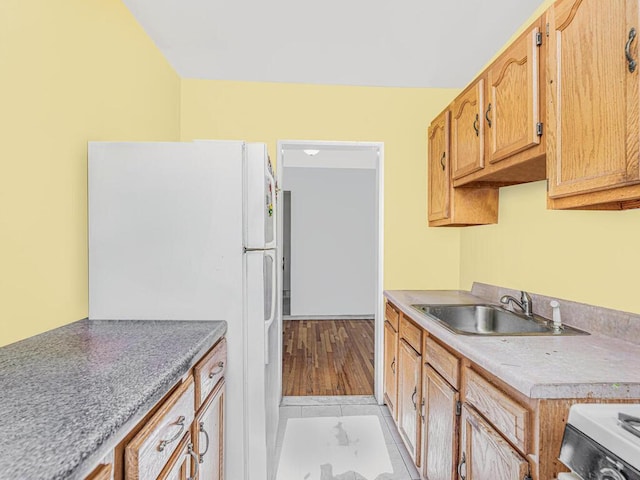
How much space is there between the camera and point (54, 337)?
1.24m

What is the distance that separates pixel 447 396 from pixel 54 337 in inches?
58.4

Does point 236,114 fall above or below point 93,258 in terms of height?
above

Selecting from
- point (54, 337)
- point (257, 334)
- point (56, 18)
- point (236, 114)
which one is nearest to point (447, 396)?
point (257, 334)

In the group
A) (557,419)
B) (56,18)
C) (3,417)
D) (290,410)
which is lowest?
(290,410)

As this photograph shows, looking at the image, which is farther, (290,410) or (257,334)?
(290,410)

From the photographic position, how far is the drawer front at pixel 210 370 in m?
1.21

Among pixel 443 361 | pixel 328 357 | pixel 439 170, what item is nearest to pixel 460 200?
pixel 439 170

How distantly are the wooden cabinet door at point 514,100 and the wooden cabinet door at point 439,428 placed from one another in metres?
1.04

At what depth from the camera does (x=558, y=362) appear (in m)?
1.06

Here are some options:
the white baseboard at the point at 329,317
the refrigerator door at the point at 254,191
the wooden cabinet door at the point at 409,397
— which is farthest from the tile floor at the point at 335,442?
the white baseboard at the point at 329,317

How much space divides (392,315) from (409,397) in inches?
22.3

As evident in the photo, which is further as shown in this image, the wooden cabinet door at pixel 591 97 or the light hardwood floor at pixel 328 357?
the light hardwood floor at pixel 328 357

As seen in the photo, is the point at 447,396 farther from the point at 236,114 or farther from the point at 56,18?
the point at 236,114

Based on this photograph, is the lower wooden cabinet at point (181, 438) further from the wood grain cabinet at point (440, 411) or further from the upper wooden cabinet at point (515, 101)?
the upper wooden cabinet at point (515, 101)
